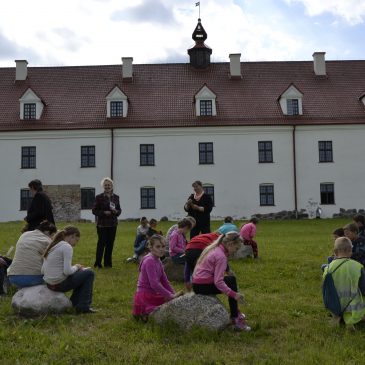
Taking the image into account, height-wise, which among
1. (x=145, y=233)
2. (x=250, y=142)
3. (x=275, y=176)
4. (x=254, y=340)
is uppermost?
Answer: (x=250, y=142)

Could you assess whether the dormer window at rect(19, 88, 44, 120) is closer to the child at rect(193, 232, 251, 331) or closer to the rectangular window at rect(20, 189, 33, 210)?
the rectangular window at rect(20, 189, 33, 210)

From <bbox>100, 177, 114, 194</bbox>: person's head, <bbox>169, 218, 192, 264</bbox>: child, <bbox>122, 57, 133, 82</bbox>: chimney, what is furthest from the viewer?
<bbox>122, 57, 133, 82</bbox>: chimney

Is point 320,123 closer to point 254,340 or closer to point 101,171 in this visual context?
point 101,171

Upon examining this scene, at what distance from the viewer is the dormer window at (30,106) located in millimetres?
32625

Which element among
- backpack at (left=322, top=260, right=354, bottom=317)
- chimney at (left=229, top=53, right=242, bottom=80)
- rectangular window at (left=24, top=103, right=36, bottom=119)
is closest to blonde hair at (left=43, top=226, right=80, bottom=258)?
backpack at (left=322, top=260, right=354, bottom=317)

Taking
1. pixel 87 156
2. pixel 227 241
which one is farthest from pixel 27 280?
pixel 87 156

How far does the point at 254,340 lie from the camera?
6.53 metres

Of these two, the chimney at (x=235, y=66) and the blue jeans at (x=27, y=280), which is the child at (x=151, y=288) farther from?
the chimney at (x=235, y=66)

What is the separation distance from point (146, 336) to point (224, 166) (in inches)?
1038

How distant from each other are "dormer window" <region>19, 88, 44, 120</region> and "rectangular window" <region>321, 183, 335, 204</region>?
1834 centimetres

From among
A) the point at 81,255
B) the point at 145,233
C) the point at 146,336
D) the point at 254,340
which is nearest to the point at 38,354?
the point at 146,336

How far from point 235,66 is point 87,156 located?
11.8 metres

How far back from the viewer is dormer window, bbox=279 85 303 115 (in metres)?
32.7

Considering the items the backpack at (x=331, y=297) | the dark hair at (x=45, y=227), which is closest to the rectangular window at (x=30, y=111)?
the dark hair at (x=45, y=227)
